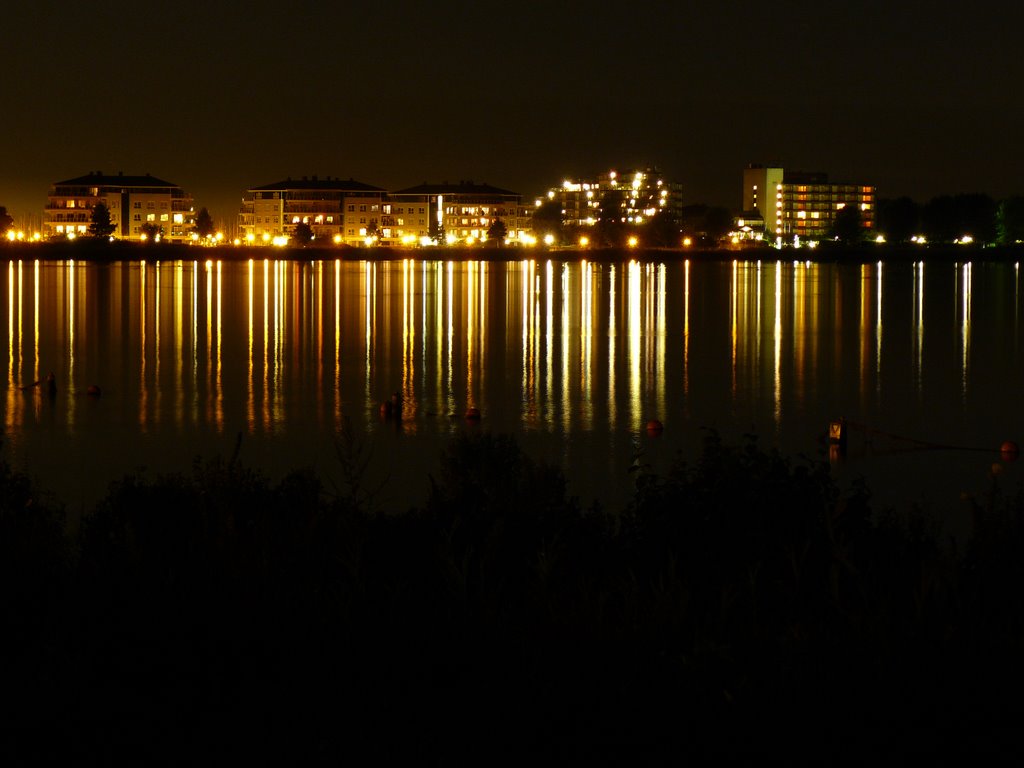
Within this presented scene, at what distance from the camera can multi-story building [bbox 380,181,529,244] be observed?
180 metres

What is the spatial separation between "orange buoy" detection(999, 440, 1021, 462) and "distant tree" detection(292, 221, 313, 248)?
149m

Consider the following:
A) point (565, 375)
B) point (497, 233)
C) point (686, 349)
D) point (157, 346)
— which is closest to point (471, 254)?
point (497, 233)

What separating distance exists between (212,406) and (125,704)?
55.3 feet

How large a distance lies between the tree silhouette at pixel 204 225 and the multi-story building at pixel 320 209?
7706 mm

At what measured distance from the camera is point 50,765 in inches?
188

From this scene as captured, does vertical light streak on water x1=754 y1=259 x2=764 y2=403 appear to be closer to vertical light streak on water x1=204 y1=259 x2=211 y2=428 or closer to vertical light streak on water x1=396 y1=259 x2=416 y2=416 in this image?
vertical light streak on water x1=396 y1=259 x2=416 y2=416

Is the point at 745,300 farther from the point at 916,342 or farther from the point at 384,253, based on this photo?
the point at 384,253

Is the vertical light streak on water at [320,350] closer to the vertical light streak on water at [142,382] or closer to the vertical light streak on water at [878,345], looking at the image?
the vertical light streak on water at [142,382]

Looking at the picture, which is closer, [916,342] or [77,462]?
[77,462]

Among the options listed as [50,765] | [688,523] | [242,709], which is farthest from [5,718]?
[688,523]

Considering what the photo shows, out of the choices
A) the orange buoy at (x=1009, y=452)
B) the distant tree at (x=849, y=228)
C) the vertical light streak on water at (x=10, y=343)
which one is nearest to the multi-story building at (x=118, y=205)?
the distant tree at (x=849, y=228)

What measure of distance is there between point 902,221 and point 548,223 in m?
47.7

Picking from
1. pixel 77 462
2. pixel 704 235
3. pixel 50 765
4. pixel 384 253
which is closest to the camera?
pixel 50 765

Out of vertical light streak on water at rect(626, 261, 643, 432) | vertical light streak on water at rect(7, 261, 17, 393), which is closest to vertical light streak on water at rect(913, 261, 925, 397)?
vertical light streak on water at rect(626, 261, 643, 432)
